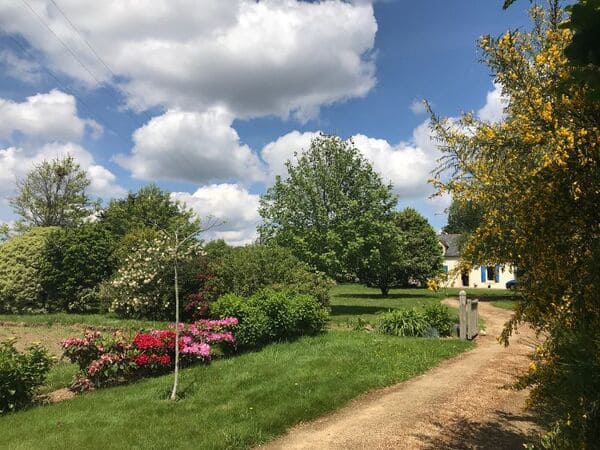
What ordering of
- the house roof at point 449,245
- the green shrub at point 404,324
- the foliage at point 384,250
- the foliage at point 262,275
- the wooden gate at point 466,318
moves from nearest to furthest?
the wooden gate at point 466,318
the green shrub at point 404,324
the foliage at point 262,275
the foliage at point 384,250
the house roof at point 449,245

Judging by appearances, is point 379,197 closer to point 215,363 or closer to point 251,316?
point 251,316

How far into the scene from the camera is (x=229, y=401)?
770 centimetres

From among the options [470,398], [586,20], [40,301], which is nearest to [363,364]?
[470,398]

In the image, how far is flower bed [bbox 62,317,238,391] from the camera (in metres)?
9.12

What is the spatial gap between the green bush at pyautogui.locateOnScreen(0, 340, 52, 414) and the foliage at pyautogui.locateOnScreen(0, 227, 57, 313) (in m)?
15.6

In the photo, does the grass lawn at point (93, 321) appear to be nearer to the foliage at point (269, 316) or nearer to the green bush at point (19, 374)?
the foliage at point (269, 316)

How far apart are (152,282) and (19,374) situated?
9.83 metres

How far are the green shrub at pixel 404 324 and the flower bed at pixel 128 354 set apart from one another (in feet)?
16.8

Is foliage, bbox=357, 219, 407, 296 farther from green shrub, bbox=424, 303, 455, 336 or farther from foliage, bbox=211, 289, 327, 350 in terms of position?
foliage, bbox=211, 289, 327, 350

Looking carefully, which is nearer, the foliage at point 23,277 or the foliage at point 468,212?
the foliage at point 468,212

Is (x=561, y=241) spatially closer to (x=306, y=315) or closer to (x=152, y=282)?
(x=306, y=315)

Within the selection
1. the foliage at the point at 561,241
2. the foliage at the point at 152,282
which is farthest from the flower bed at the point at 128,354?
the foliage at the point at 561,241

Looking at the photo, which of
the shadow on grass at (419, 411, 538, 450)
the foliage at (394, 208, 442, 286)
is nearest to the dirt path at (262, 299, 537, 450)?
the shadow on grass at (419, 411, 538, 450)

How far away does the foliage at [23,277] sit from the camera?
22.2 m
